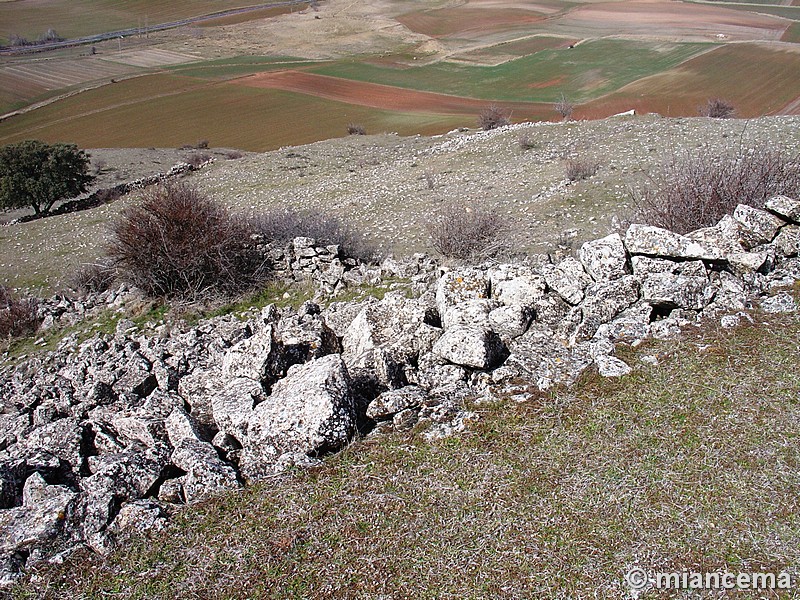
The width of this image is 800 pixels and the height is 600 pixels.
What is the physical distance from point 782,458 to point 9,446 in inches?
295

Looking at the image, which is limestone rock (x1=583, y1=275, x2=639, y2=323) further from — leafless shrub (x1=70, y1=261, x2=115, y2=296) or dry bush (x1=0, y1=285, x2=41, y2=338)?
dry bush (x1=0, y1=285, x2=41, y2=338)

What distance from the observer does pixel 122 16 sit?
71938 millimetres

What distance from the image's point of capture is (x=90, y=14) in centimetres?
7081

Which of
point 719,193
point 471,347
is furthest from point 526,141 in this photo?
point 471,347

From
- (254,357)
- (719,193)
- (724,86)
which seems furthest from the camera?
(724,86)

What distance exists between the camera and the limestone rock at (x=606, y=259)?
7.55 m

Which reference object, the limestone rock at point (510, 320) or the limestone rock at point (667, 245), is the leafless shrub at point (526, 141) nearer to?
the limestone rock at point (667, 245)

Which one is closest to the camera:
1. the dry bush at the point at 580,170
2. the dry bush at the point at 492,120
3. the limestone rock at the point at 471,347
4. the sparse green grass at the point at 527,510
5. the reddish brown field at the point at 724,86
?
the sparse green grass at the point at 527,510

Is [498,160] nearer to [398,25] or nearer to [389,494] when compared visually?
[389,494]

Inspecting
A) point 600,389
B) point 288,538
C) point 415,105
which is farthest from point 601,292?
point 415,105

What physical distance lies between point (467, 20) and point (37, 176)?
154 feet

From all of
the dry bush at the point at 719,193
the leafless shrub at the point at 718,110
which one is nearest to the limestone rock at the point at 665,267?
the dry bush at the point at 719,193

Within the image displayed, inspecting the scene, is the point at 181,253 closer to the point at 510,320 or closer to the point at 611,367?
the point at 510,320

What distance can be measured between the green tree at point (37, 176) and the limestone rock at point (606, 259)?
87.8ft
